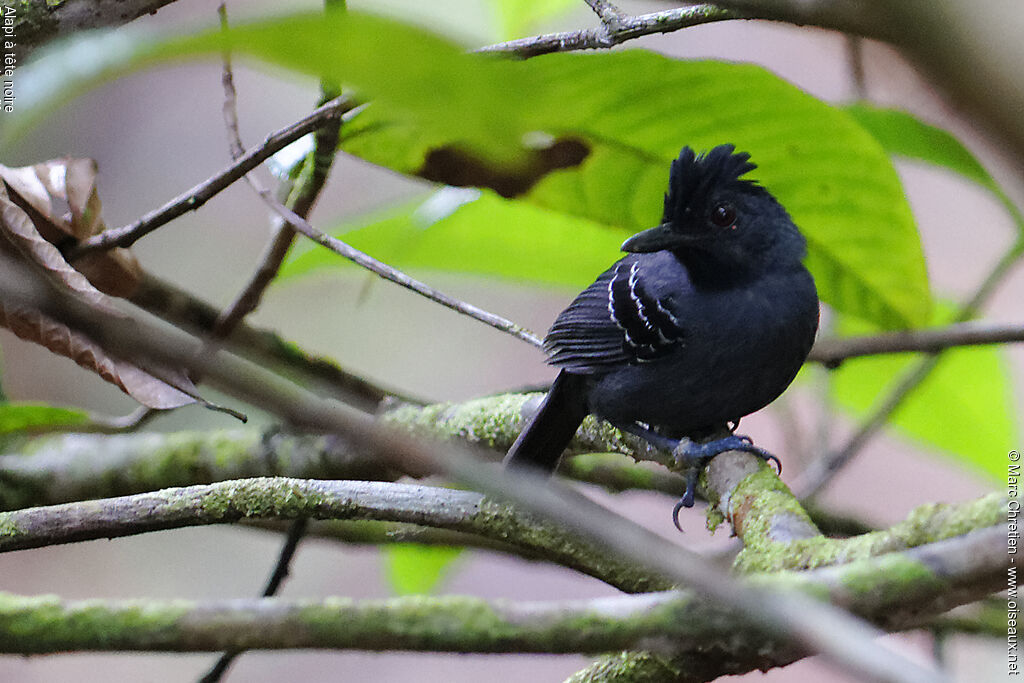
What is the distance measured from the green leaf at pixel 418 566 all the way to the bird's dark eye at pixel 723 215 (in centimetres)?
129

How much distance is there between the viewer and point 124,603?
2.96ft

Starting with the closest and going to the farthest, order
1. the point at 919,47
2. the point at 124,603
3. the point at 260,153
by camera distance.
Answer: the point at 919,47
the point at 124,603
the point at 260,153

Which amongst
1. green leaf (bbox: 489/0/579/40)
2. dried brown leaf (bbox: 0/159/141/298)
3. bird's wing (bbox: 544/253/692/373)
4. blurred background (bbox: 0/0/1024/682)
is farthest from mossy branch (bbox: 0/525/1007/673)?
blurred background (bbox: 0/0/1024/682)

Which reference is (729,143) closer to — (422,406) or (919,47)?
(422,406)

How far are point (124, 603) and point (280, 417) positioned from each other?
56 centimetres

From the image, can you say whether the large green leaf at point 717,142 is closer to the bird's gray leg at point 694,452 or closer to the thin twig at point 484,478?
the bird's gray leg at point 694,452

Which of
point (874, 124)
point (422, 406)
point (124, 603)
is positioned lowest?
point (124, 603)

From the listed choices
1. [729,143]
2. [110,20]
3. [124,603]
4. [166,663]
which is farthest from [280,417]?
[166,663]

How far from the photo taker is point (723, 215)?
108 inches

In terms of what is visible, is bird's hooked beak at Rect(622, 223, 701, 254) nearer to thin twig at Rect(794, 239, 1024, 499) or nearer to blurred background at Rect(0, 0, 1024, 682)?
thin twig at Rect(794, 239, 1024, 499)

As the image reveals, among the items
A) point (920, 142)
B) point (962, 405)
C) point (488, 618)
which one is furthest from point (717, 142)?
point (488, 618)

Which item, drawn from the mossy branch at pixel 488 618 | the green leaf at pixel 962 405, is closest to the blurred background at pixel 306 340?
the green leaf at pixel 962 405

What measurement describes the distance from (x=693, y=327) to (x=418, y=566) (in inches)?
45.8

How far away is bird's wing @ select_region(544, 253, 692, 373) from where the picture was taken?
9.25ft
